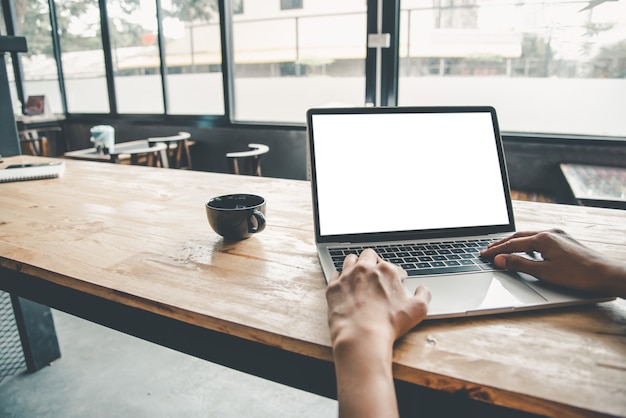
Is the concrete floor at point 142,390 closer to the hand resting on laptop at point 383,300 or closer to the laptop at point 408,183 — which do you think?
the laptop at point 408,183

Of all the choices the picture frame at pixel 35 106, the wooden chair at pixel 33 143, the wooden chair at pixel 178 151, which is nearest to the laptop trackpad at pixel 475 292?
the wooden chair at pixel 178 151

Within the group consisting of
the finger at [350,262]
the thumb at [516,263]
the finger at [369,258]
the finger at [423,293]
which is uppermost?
the finger at [369,258]

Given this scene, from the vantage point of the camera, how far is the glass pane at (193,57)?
4.32m

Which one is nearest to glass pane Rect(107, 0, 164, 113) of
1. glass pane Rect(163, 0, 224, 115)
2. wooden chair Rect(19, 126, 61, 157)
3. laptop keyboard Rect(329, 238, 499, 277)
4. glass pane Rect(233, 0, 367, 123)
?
glass pane Rect(163, 0, 224, 115)

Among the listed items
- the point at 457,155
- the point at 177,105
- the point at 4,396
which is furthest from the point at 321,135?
the point at 177,105

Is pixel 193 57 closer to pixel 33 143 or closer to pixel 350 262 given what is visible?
pixel 33 143

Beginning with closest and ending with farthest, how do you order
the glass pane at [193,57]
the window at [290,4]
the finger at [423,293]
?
the finger at [423,293] < the window at [290,4] < the glass pane at [193,57]

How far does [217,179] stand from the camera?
1554 millimetres

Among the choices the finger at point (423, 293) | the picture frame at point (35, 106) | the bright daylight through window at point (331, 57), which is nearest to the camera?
the finger at point (423, 293)

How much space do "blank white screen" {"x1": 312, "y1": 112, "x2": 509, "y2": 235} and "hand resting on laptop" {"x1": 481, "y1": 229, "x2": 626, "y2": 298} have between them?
0.15 meters

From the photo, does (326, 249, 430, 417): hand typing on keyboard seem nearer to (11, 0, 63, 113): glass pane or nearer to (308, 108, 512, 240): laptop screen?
(308, 108, 512, 240): laptop screen

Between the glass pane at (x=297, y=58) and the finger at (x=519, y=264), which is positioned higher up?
the glass pane at (x=297, y=58)

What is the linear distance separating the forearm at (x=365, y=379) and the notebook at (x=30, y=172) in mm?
1421

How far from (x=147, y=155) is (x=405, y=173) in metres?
3.10
